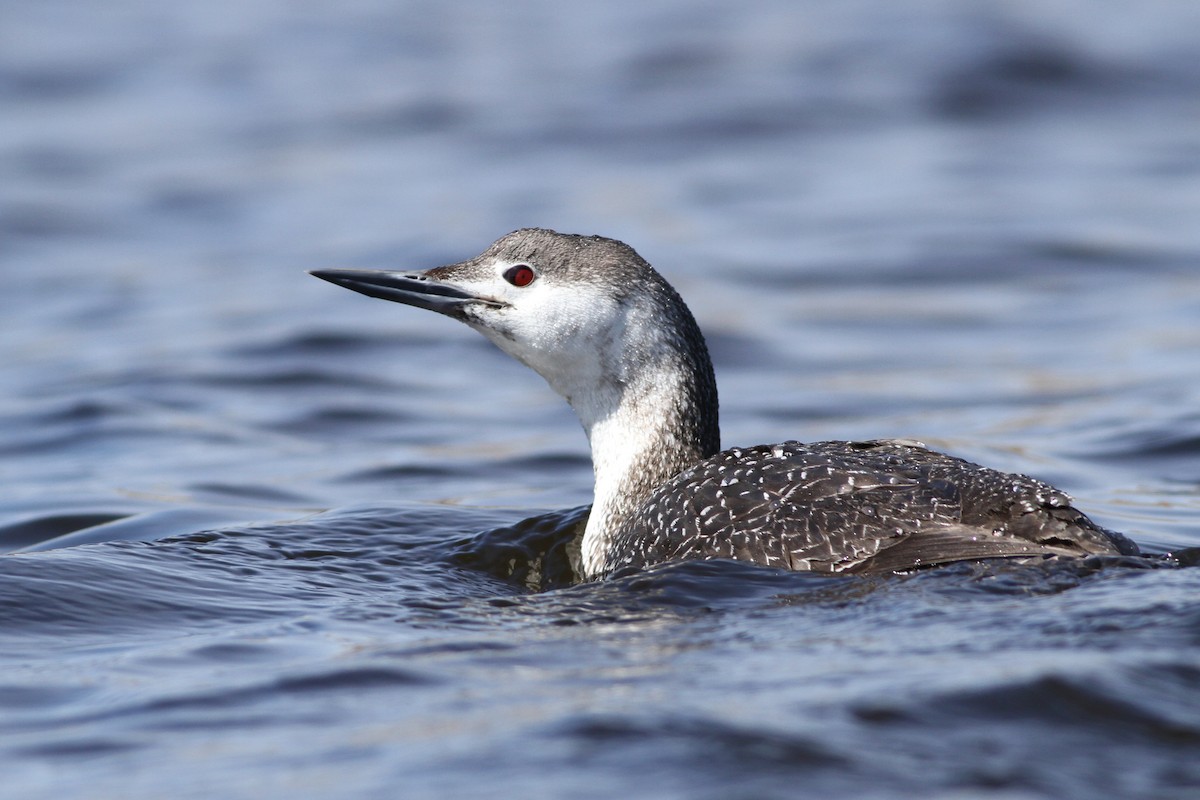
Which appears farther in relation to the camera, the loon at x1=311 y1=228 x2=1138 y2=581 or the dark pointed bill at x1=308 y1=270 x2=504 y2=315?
the dark pointed bill at x1=308 y1=270 x2=504 y2=315

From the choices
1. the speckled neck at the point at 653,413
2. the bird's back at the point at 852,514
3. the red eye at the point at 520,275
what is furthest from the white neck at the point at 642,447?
the red eye at the point at 520,275

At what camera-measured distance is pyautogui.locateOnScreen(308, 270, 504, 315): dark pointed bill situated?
5.83 meters

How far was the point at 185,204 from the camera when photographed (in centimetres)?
1277

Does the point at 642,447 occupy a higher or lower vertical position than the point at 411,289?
lower

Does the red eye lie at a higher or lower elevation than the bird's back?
higher

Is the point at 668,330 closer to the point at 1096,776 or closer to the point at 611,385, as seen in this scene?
the point at 611,385

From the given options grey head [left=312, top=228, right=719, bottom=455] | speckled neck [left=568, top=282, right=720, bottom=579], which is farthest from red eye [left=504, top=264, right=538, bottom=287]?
speckled neck [left=568, top=282, right=720, bottom=579]

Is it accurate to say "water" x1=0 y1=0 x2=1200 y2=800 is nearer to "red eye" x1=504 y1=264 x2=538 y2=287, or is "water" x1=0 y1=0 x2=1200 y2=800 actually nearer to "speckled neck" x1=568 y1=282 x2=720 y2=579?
"speckled neck" x1=568 y1=282 x2=720 y2=579

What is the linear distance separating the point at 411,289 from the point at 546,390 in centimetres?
346

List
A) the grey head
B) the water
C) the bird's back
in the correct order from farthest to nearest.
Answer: the grey head
the bird's back
the water

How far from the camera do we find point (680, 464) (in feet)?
19.2

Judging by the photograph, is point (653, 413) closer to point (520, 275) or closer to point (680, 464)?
point (680, 464)

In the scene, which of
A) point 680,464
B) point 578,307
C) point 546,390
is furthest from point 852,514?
point 546,390

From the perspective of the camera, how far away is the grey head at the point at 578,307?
18.8 ft
